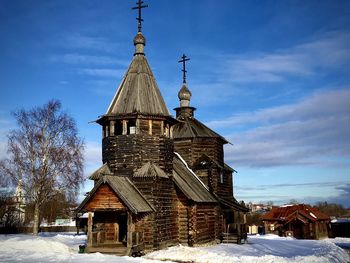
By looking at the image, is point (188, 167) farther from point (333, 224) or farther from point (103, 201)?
point (333, 224)

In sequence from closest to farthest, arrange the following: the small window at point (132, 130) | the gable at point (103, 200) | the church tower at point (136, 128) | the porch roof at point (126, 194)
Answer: the porch roof at point (126, 194) < the gable at point (103, 200) < the church tower at point (136, 128) < the small window at point (132, 130)

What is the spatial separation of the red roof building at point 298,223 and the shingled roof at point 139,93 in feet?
79.9

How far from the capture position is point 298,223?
41.8m

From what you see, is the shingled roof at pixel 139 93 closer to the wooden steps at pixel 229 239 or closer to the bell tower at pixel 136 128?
the bell tower at pixel 136 128

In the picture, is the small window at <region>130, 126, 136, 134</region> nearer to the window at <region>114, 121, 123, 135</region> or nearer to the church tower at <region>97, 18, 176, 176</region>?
the church tower at <region>97, 18, 176, 176</region>

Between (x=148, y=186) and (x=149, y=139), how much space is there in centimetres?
298

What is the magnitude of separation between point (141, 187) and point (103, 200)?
8.65 feet

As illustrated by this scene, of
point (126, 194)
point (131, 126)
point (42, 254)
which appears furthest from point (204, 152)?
point (42, 254)

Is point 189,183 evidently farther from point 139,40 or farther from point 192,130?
point 139,40

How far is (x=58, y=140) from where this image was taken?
98.7 ft

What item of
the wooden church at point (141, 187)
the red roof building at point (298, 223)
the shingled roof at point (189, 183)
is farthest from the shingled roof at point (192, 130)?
the red roof building at point (298, 223)

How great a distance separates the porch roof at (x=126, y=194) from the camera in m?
19.8

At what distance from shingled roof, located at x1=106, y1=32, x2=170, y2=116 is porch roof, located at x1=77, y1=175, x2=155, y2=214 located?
14.9 feet

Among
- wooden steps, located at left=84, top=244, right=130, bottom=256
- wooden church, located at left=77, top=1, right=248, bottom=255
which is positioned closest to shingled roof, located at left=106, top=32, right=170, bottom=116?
wooden church, located at left=77, top=1, right=248, bottom=255
